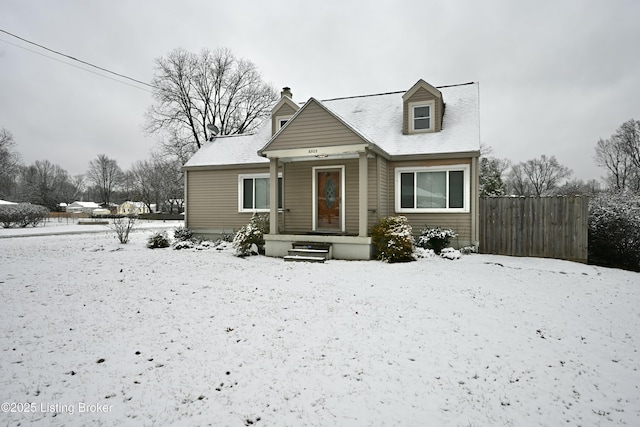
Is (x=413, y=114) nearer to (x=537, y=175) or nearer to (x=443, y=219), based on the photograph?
(x=443, y=219)

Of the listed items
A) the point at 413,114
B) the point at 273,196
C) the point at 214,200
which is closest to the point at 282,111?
the point at 273,196

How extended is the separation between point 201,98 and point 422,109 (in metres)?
21.2

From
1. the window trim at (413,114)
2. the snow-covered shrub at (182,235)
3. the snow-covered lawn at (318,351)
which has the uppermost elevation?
the window trim at (413,114)

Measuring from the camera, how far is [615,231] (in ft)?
34.7

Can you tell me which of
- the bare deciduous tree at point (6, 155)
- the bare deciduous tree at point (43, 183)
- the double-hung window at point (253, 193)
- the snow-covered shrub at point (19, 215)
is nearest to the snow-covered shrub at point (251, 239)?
the double-hung window at point (253, 193)

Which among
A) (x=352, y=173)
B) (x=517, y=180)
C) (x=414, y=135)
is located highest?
(x=517, y=180)

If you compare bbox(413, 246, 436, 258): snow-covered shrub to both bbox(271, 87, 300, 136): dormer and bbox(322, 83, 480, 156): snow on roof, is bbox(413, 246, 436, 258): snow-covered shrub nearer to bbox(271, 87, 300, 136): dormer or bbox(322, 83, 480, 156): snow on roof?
bbox(322, 83, 480, 156): snow on roof

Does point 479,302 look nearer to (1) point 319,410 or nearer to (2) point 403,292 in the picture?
(2) point 403,292

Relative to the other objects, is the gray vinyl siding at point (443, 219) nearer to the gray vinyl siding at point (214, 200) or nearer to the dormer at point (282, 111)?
the dormer at point (282, 111)

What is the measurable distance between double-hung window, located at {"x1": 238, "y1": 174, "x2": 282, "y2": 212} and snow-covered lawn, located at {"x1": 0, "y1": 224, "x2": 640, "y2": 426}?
6460 millimetres

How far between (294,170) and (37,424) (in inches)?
416

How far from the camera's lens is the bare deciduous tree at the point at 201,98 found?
26.0m

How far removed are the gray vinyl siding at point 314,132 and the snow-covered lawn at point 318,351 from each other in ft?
15.9

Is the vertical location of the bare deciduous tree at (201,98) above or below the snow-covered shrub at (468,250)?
above
